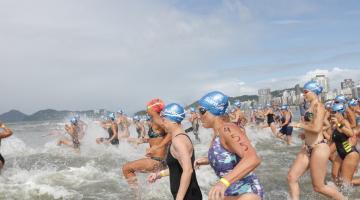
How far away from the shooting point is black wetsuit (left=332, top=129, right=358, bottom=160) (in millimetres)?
7484

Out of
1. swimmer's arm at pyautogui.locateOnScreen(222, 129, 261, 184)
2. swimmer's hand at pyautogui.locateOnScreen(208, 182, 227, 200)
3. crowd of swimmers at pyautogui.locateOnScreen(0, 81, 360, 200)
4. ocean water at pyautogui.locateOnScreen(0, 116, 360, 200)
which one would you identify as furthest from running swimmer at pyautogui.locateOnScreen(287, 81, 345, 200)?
swimmer's hand at pyautogui.locateOnScreen(208, 182, 227, 200)

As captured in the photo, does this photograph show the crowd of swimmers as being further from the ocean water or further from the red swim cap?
the ocean water

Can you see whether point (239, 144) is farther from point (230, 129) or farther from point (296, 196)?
point (296, 196)

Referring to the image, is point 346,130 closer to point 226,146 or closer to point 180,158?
point 180,158

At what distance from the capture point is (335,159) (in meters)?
7.80

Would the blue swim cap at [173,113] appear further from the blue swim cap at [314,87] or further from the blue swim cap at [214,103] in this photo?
the blue swim cap at [314,87]

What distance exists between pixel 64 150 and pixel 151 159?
484 inches

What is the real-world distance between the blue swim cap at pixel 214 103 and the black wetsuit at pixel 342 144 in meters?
4.59

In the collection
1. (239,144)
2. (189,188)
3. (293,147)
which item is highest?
(239,144)

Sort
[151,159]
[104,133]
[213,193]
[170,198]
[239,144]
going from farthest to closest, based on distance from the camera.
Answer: [104,133], [170,198], [151,159], [239,144], [213,193]

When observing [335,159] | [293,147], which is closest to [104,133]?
[293,147]

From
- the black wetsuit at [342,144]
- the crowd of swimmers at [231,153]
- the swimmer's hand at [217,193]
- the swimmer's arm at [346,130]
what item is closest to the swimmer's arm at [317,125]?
the crowd of swimmers at [231,153]

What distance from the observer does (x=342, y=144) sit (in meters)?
7.54

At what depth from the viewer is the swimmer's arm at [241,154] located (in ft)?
9.73
